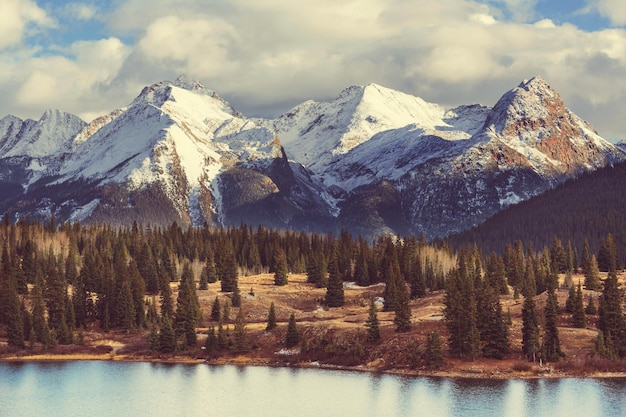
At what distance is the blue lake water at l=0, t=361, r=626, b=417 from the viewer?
126m

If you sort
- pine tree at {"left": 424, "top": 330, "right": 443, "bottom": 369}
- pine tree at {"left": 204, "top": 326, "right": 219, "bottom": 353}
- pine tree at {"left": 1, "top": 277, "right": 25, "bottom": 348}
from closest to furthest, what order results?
pine tree at {"left": 424, "top": 330, "right": 443, "bottom": 369}, pine tree at {"left": 204, "top": 326, "right": 219, "bottom": 353}, pine tree at {"left": 1, "top": 277, "right": 25, "bottom": 348}

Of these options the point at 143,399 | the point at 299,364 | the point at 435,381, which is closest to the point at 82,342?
the point at 299,364

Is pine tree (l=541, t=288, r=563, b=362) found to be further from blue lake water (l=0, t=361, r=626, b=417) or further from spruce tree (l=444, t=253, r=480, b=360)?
spruce tree (l=444, t=253, r=480, b=360)

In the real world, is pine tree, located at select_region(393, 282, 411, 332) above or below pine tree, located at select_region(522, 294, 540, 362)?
above

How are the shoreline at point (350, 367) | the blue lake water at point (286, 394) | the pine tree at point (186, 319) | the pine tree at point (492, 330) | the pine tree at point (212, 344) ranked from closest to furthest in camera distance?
the blue lake water at point (286, 394) → the shoreline at point (350, 367) → the pine tree at point (492, 330) → the pine tree at point (212, 344) → the pine tree at point (186, 319)

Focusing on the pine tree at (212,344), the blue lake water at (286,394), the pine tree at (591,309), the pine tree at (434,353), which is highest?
the pine tree at (591,309)

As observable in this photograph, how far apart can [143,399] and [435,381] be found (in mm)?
42792

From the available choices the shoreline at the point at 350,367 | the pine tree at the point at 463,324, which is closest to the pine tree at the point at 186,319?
the shoreline at the point at 350,367

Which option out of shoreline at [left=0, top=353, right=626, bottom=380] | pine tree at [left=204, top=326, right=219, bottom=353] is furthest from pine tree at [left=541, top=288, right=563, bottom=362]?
pine tree at [left=204, top=326, right=219, bottom=353]

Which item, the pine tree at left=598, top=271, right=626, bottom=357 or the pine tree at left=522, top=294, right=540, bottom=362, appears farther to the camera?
the pine tree at left=598, top=271, right=626, bottom=357

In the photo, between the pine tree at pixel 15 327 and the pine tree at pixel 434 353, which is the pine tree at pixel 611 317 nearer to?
the pine tree at pixel 434 353

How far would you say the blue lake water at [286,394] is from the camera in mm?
126062

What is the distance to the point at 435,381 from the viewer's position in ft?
485

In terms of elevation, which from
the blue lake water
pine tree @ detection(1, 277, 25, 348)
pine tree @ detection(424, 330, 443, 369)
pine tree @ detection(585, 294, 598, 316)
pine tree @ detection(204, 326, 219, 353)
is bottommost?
the blue lake water
